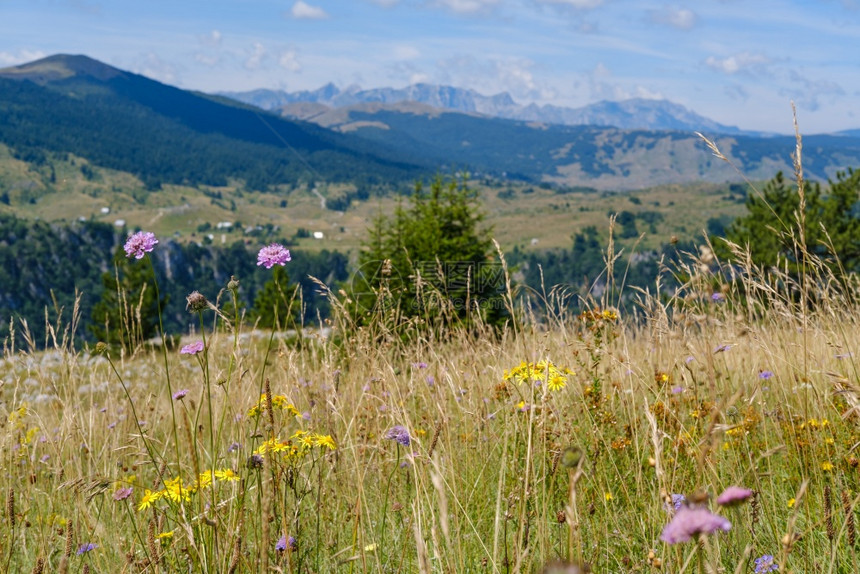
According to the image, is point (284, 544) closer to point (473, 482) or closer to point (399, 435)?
point (399, 435)

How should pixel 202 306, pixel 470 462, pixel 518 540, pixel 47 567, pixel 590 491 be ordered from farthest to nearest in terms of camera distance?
1. pixel 470 462
2. pixel 590 491
3. pixel 47 567
4. pixel 202 306
5. pixel 518 540

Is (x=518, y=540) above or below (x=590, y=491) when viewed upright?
above

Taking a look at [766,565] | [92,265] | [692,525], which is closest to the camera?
[692,525]

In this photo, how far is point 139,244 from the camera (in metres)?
2.00

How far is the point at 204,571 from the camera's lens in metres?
1.91

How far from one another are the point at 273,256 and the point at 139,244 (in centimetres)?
43

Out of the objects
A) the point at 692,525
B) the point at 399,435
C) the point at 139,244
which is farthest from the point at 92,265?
the point at 692,525

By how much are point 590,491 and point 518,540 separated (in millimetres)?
1135

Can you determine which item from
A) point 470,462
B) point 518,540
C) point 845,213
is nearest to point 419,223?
point 470,462

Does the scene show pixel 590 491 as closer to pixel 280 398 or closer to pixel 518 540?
pixel 518 540

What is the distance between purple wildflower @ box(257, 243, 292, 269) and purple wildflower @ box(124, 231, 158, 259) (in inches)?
13.3

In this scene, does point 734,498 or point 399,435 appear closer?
point 734,498

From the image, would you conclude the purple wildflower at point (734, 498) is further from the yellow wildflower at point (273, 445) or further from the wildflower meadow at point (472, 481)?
the yellow wildflower at point (273, 445)

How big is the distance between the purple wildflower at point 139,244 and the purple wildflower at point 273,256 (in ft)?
1.11
